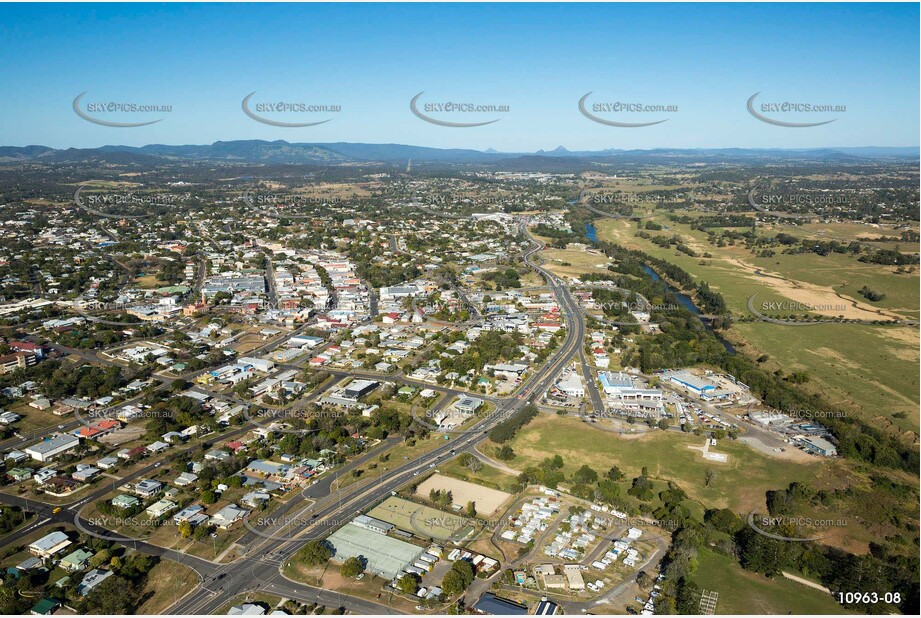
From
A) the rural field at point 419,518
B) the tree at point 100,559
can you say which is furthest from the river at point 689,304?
the tree at point 100,559

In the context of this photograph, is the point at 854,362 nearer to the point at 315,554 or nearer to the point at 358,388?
the point at 358,388

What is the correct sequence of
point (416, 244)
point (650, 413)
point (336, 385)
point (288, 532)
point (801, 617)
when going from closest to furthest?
point (801, 617)
point (288, 532)
point (650, 413)
point (336, 385)
point (416, 244)

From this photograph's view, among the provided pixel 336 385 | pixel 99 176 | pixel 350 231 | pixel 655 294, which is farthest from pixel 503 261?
pixel 99 176

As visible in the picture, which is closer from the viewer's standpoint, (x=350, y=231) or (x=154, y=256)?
(x=154, y=256)

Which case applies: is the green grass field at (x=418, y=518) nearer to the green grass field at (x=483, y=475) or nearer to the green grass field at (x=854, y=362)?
the green grass field at (x=483, y=475)

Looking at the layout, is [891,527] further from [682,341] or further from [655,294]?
[655,294]

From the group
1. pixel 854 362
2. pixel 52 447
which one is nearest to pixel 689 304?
pixel 854 362
